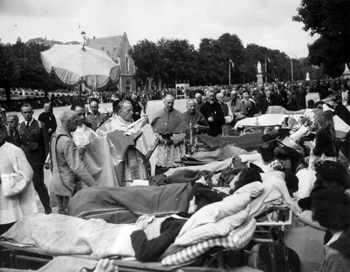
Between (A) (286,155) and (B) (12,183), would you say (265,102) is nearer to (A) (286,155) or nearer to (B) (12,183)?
(A) (286,155)

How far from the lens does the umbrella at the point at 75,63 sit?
9.22m

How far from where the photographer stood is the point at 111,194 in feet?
14.8

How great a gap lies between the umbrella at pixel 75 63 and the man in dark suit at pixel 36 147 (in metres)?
1.79

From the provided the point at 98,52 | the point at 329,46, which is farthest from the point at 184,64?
the point at 98,52

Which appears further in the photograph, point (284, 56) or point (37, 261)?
point (284, 56)

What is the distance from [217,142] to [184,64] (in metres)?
46.2

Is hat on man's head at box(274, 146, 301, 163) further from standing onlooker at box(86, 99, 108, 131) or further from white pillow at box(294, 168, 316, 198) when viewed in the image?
standing onlooker at box(86, 99, 108, 131)

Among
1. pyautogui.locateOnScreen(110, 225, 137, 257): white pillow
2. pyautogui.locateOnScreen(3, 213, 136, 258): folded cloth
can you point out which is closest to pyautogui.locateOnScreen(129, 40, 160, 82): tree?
pyautogui.locateOnScreen(3, 213, 136, 258): folded cloth

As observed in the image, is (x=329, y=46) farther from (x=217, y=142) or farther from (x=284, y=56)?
(x=284, y=56)

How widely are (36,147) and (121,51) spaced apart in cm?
6010

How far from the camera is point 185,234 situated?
3389mm

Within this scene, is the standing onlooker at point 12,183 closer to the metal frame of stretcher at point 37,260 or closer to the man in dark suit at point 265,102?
the metal frame of stretcher at point 37,260

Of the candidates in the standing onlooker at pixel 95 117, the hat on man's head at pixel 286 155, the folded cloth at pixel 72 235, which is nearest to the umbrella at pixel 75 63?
the standing onlooker at pixel 95 117

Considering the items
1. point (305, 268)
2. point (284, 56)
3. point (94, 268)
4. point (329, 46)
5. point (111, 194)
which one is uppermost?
point (284, 56)
